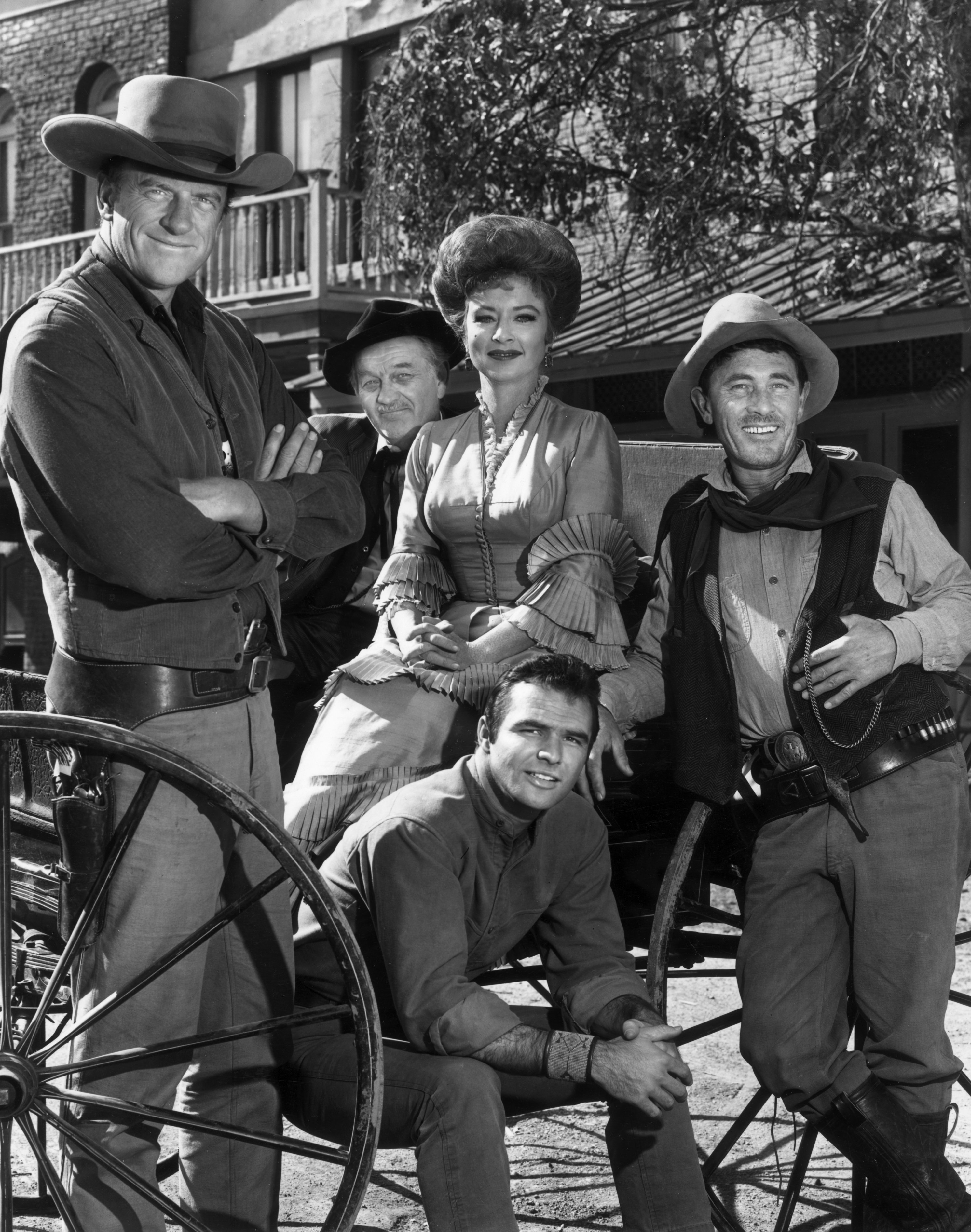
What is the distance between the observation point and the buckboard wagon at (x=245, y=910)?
2.49m

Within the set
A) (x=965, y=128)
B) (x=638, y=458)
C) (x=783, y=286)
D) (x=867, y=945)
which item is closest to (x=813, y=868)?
(x=867, y=945)

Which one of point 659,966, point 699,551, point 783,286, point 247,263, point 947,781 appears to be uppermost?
point 247,263

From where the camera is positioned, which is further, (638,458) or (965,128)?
(965,128)

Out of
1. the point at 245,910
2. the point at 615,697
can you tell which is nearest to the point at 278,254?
the point at 615,697

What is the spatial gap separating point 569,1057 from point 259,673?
3.05ft

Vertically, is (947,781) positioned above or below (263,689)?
below

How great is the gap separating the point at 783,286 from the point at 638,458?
530 centimetres

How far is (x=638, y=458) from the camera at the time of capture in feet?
14.5

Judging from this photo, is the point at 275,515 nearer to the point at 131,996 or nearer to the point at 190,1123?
the point at 131,996

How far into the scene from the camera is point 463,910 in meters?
2.96

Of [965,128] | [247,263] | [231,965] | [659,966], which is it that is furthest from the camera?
[247,263]

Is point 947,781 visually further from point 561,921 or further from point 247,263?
point 247,263

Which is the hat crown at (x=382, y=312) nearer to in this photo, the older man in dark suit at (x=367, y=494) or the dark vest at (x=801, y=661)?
the older man in dark suit at (x=367, y=494)

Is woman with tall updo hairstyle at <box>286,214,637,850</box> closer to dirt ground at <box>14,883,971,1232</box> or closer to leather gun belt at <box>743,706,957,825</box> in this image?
leather gun belt at <box>743,706,957,825</box>
